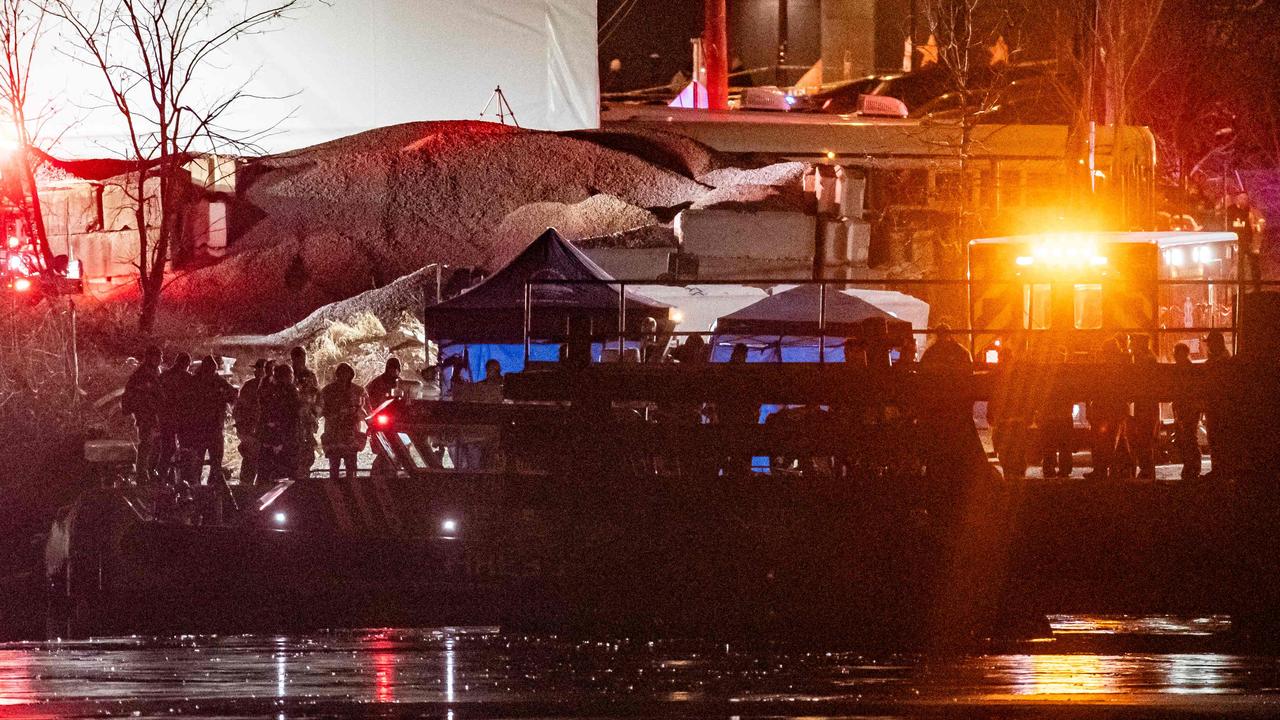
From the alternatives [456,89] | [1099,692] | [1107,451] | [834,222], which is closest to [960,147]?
[834,222]

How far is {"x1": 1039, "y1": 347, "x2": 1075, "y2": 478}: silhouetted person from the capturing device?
544 inches

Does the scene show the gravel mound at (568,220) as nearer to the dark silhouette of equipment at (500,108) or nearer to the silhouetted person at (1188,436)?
the dark silhouette of equipment at (500,108)

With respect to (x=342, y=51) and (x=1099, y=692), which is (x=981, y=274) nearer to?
(x=1099, y=692)

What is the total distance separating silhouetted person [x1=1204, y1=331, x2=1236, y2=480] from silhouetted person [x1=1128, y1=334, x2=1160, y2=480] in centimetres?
70

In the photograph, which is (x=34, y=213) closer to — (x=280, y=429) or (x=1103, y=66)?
(x=280, y=429)

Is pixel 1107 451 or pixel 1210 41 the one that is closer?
pixel 1107 451

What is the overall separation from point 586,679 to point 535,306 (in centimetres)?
688

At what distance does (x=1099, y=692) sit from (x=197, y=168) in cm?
2673

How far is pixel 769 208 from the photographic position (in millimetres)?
28766

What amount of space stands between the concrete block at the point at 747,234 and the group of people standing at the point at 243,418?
41.7 ft

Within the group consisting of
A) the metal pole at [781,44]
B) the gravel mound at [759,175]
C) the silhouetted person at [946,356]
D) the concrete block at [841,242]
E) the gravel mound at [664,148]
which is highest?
the metal pole at [781,44]

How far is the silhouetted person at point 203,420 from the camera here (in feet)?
48.9

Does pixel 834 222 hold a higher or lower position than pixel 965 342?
higher

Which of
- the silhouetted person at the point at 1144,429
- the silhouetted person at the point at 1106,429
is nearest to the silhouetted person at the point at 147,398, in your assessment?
the silhouetted person at the point at 1106,429
